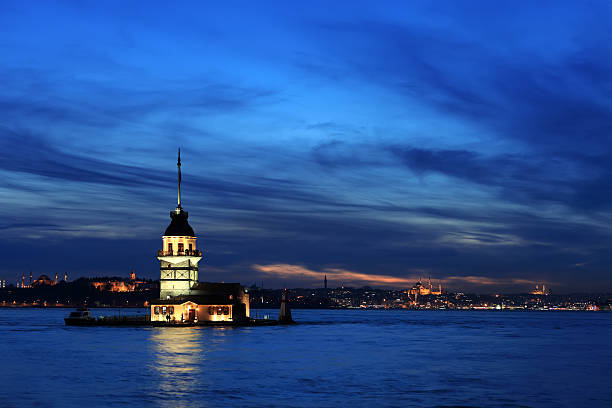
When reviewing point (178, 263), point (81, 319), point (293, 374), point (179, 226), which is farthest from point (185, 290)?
point (293, 374)

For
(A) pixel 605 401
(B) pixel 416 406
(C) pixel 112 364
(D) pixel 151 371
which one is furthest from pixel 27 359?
(A) pixel 605 401

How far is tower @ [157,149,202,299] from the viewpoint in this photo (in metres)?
127

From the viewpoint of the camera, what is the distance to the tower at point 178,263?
12688 cm

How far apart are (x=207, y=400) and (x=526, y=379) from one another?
1029 inches

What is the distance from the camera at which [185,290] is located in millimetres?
127375

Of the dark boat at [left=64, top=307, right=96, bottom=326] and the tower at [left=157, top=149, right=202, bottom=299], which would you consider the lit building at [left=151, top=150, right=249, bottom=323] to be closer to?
the tower at [left=157, top=149, right=202, bottom=299]

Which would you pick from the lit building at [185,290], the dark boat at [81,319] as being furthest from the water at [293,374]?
the dark boat at [81,319]

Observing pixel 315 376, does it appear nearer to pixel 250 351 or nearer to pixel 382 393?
pixel 382 393

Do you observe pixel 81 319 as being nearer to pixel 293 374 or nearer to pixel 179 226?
pixel 179 226

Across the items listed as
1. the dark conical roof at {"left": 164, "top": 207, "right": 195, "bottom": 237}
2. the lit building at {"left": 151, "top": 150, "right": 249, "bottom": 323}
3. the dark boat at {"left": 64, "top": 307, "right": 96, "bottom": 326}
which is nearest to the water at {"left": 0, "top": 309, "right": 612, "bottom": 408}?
the lit building at {"left": 151, "top": 150, "right": 249, "bottom": 323}

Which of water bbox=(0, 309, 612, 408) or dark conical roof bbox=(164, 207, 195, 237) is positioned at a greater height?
dark conical roof bbox=(164, 207, 195, 237)

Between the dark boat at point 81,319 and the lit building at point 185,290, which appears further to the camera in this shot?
the dark boat at point 81,319

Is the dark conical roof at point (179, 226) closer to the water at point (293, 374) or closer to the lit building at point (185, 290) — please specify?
the lit building at point (185, 290)

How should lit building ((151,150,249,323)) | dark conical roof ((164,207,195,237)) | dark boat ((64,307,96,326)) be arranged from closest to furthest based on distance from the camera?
lit building ((151,150,249,323))
dark conical roof ((164,207,195,237))
dark boat ((64,307,96,326))
